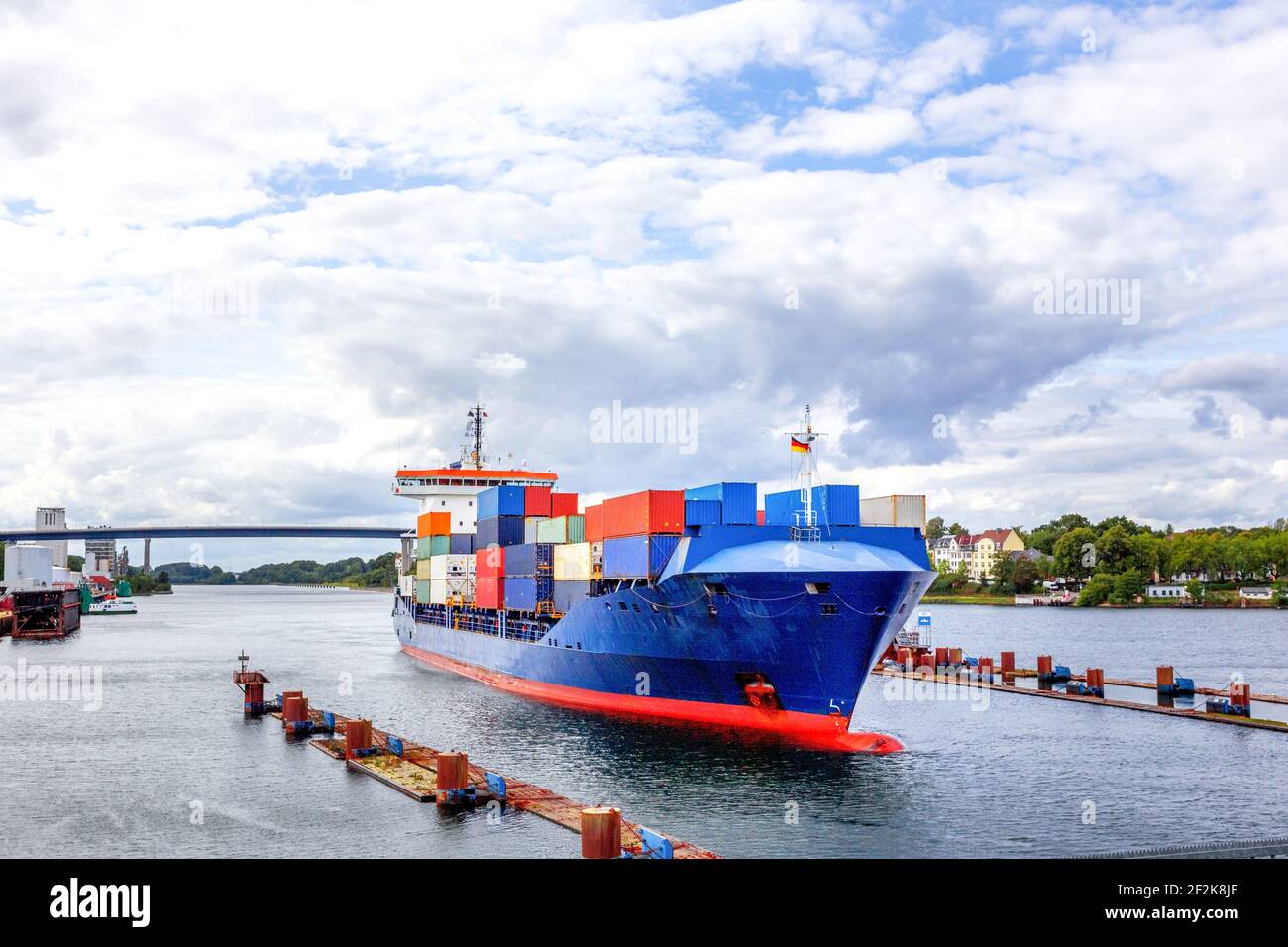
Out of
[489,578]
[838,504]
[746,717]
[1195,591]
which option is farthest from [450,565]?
[1195,591]

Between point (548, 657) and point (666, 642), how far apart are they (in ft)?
33.1

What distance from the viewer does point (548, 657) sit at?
1731 inches

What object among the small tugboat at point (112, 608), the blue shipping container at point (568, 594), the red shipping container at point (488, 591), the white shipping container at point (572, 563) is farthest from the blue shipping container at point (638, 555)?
the small tugboat at point (112, 608)

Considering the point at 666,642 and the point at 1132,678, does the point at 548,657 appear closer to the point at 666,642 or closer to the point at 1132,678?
the point at 666,642

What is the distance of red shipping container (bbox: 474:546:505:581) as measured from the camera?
50688mm

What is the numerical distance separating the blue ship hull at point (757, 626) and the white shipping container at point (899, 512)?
61 cm

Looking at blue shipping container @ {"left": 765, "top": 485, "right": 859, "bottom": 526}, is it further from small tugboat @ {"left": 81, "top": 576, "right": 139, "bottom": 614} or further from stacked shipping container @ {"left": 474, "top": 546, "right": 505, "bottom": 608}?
small tugboat @ {"left": 81, "top": 576, "right": 139, "bottom": 614}

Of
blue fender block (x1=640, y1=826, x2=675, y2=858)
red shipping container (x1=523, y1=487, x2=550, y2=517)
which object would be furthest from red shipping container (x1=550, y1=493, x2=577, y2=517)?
blue fender block (x1=640, y1=826, x2=675, y2=858)

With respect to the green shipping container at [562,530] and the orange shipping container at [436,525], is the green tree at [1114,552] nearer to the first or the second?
the orange shipping container at [436,525]

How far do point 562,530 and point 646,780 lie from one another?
59.0ft

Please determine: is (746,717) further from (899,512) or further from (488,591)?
(488,591)

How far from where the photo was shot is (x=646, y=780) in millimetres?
29109
